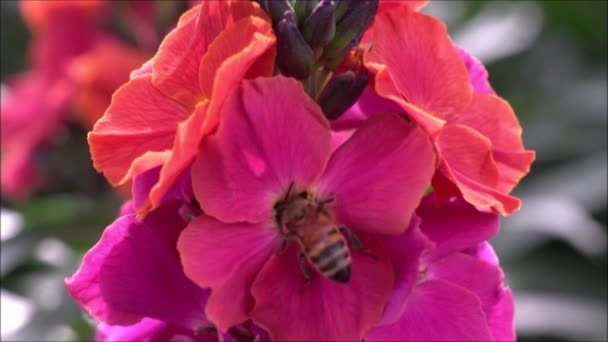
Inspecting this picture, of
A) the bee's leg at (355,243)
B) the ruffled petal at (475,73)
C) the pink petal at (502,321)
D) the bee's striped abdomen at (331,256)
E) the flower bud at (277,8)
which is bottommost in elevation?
the pink petal at (502,321)

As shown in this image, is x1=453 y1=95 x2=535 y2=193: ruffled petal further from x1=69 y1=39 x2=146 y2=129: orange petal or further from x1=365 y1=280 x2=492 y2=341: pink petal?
x1=69 y1=39 x2=146 y2=129: orange petal

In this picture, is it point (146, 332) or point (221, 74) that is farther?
point (146, 332)

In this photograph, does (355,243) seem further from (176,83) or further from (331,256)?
(176,83)

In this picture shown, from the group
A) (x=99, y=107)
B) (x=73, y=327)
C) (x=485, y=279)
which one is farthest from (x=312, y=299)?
(x=99, y=107)

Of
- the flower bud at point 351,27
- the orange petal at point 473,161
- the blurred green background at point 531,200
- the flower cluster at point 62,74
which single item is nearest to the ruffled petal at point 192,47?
the flower bud at point 351,27

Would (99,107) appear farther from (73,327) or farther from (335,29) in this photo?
(335,29)

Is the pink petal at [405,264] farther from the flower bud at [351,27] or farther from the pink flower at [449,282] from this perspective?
the flower bud at [351,27]

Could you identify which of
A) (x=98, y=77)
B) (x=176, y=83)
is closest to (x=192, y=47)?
(x=176, y=83)
